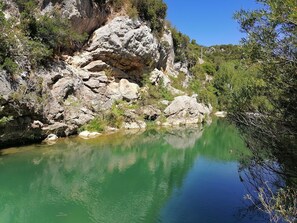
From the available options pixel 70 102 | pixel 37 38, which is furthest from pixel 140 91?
pixel 37 38

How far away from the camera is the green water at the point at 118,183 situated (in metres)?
10.4

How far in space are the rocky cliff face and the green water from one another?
72.7 inches

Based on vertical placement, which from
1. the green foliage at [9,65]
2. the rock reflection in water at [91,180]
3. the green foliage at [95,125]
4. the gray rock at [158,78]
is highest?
the gray rock at [158,78]

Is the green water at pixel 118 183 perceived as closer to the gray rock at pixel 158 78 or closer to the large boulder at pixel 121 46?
the large boulder at pixel 121 46

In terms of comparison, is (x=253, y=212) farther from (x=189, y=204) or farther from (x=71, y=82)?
(x=71, y=82)

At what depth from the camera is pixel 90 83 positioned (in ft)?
93.8

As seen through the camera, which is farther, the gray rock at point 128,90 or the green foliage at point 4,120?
the gray rock at point 128,90

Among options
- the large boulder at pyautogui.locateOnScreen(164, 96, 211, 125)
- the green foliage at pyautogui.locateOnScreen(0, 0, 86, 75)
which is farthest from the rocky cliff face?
the green foliage at pyautogui.locateOnScreen(0, 0, 86, 75)

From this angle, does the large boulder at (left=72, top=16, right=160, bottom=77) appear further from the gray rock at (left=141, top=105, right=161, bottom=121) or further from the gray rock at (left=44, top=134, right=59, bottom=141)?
the gray rock at (left=44, top=134, right=59, bottom=141)

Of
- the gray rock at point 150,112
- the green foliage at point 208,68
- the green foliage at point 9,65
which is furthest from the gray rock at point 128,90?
the green foliage at point 208,68

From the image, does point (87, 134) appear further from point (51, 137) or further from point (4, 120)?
point (4, 120)

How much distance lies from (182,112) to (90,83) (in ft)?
34.3

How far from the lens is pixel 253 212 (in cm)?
1039

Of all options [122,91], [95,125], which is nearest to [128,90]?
[122,91]
